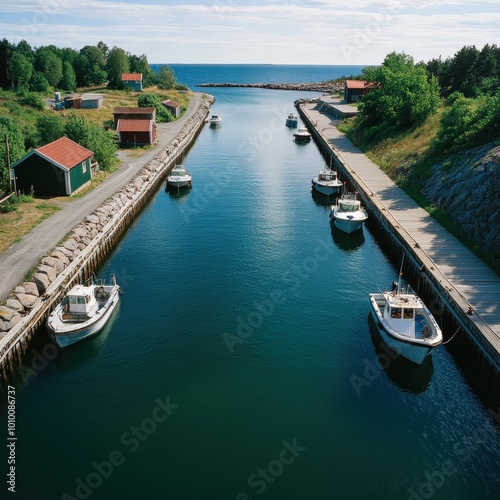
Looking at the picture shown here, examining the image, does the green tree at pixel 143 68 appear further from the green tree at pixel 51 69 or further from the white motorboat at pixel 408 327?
the white motorboat at pixel 408 327

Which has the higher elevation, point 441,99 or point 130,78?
point 441,99

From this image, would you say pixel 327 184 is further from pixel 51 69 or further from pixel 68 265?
pixel 51 69

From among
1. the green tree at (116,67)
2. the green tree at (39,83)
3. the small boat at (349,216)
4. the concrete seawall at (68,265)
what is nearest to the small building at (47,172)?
the concrete seawall at (68,265)

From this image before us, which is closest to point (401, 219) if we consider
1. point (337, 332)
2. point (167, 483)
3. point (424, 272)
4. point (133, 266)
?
point (424, 272)

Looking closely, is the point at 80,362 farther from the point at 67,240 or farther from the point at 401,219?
the point at 401,219

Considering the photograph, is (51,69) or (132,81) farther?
(132,81)

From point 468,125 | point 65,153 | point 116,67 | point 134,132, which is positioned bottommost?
point 134,132

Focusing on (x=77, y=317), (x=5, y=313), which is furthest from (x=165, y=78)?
(x=5, y=313)
